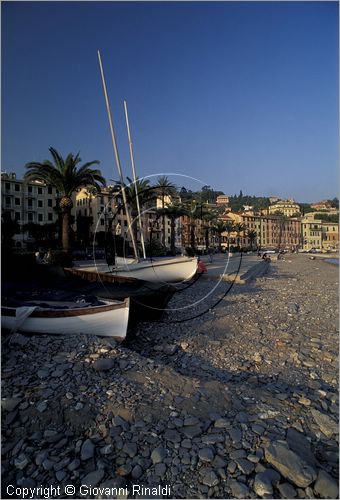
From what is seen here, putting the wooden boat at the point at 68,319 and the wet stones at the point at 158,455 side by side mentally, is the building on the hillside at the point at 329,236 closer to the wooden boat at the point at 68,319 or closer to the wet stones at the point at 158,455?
the wooden boat at the point at 68,319

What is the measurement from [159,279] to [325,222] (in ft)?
408

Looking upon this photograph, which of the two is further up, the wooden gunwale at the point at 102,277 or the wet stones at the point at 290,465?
the wooden gunwale at the point at 102,277

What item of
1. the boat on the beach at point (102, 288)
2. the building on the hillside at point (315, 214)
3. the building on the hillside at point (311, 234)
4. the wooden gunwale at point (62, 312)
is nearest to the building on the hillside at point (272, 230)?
the building on the hillside at point (311, 234)

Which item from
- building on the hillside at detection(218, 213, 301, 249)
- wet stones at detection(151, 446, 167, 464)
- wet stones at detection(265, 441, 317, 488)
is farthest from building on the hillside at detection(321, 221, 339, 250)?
wet stones at detection(151, 446, 167, 464)

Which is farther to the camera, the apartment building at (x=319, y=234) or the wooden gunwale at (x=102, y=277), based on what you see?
the apartment building at (x=319, y=234)

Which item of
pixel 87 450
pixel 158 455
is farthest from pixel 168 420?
pixel 87 450

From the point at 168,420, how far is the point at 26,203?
67650 millimetres

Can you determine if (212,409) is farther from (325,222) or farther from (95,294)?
(325,222)

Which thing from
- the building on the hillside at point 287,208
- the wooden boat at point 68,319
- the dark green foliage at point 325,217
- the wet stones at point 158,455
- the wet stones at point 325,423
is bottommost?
the wet stones at point 325,423

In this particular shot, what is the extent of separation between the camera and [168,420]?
16.2 feet

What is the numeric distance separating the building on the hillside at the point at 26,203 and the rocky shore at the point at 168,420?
Result: 5638cm

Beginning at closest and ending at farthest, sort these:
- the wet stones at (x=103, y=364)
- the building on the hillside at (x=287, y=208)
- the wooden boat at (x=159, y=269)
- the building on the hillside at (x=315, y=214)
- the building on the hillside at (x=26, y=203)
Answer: the wet stones at (x=103, y=364)
the wooden boat at (x=159, y=269)
the building on the hillside at (x=26, y=203)
the building on the hillside at (x=315, y=214)
the building on the hillside at (x=287, y=208)

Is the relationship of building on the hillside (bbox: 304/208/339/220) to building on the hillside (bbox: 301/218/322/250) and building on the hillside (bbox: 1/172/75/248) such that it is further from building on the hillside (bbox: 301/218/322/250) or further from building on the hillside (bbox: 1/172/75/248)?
building on the hillside (bbox: 1/172/75/248)

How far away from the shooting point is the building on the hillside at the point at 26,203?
59.3 m
